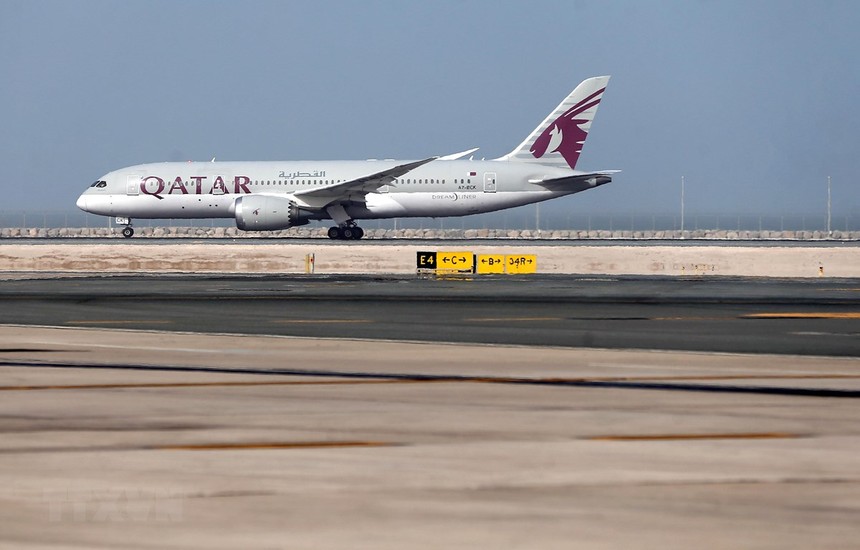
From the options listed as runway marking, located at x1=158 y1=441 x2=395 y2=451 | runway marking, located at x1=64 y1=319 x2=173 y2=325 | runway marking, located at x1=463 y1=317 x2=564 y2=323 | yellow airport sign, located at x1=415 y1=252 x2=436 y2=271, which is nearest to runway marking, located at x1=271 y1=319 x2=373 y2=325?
runway marking, located at x1=463 y1=317 x2=564 y2=323

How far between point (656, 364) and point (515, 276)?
24966mm

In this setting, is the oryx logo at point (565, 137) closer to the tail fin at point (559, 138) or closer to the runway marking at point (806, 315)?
the tail fin at point (559, 138)

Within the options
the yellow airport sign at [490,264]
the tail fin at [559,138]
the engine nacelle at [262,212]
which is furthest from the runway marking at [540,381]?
the tail fin at [559,138]

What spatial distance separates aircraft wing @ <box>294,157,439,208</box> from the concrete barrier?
816 centimetres

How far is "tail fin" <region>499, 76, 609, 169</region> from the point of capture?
6406 centimetres

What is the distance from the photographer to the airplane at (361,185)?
61531mm

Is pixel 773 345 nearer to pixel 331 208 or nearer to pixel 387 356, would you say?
pixel 387 356

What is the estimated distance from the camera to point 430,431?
11.8 metres

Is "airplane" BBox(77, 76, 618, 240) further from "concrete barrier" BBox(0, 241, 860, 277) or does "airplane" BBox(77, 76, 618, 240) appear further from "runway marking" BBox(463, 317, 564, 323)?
"runway marking" BBox(463, 317, 564, 323)

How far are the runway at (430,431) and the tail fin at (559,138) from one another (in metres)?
39.4

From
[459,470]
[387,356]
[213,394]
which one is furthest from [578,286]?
[459,470]

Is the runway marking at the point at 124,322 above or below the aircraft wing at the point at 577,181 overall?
below

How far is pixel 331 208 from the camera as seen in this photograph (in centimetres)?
6128

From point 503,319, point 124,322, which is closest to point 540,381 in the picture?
point 503,319
